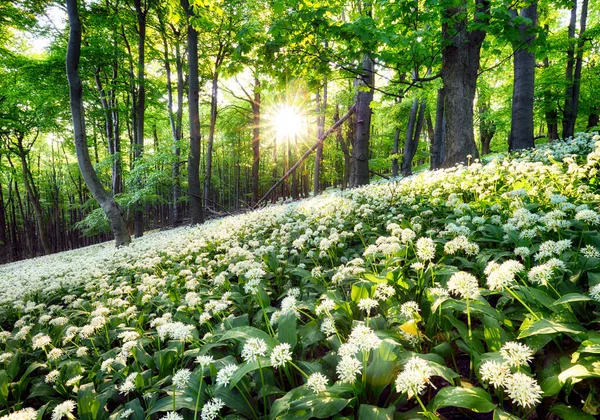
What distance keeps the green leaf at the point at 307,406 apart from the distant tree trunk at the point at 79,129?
10869 millimetres

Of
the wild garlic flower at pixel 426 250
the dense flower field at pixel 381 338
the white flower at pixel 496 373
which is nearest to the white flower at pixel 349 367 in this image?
the dense flower field at pixel 381 338

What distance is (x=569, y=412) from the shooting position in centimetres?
127

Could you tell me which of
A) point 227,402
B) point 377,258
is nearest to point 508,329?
point 377,258

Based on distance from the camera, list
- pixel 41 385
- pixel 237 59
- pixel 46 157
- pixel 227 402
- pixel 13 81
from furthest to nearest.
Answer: pixel 46 157 → pixel 13 81 → pixel 237 59 → pixel 41 385 → pixel 227 402

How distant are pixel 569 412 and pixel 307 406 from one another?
3.95ft

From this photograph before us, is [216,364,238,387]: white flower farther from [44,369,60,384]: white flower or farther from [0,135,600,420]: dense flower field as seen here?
[44,369,60,384]: white flower

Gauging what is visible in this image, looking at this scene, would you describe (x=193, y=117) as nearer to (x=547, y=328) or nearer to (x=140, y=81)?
(x=140, y=81)

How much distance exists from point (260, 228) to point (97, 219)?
12.2 metres

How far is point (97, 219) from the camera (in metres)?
14.5

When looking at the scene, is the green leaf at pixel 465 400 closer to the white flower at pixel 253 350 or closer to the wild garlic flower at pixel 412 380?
the wild garlic flower at pixel 412 380

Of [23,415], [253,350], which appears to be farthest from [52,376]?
[253,350]

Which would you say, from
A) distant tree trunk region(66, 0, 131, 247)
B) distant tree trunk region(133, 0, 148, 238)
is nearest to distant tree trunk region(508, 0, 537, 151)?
distant tree trunk region(66, 0, 131, 247)

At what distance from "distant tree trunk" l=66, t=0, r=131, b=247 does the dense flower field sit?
6.62 meters

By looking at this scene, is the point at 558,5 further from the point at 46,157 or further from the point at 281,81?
the point at 46,157
